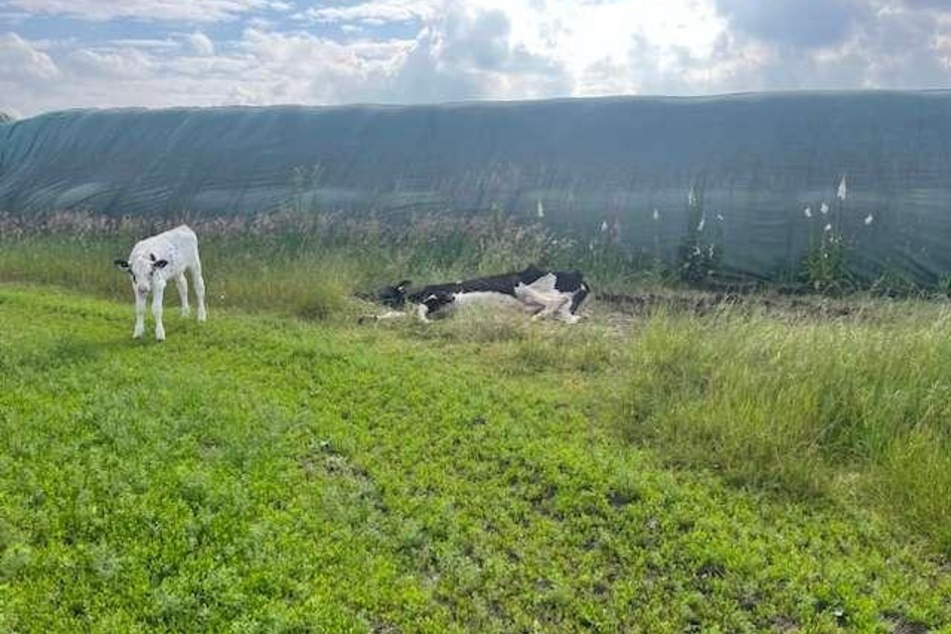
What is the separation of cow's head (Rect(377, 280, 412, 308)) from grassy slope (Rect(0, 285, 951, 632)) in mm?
3353

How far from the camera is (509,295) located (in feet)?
29.8

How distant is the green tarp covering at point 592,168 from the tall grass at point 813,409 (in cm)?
591

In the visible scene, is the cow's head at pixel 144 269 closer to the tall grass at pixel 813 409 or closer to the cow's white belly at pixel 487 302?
the cow's white belly at pixel 487 302

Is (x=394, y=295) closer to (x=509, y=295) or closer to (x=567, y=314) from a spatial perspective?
(x=509, y=295)

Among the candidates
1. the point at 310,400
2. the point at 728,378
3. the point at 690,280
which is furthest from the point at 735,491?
the point at 690,280

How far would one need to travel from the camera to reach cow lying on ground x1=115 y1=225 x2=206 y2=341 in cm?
736

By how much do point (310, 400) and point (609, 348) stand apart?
Answer: 2876 mm

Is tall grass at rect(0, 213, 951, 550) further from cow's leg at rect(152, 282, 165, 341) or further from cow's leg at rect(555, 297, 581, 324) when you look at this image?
cow's leg at rect(152, 282, 165, 341)

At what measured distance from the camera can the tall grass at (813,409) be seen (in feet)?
14.0

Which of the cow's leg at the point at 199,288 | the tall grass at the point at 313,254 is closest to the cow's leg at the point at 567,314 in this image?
the tall grass at the point at 313,254

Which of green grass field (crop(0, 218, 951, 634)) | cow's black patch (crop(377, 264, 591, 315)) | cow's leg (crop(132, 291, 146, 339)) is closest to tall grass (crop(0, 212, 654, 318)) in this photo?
cow's black patch (crop(377, 264, 591, 315))

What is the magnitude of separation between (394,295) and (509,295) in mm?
1535

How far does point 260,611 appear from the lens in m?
3.08

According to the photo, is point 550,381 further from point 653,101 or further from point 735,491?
point 653,101
